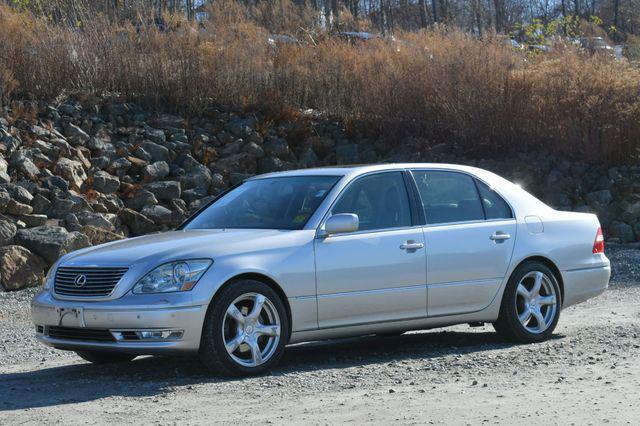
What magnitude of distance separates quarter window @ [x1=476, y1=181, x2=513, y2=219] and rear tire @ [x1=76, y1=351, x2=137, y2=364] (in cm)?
322

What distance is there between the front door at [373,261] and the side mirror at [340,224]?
0.11m

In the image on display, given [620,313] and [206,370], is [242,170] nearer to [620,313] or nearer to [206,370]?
[620,313]

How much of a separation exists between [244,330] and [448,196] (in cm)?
239

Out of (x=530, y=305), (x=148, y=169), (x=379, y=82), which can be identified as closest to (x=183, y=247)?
(x=530, y=305)

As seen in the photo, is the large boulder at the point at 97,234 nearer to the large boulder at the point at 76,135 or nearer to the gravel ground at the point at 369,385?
the large boulder at the point at 76,135

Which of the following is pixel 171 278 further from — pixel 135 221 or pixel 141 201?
pixel 141 201

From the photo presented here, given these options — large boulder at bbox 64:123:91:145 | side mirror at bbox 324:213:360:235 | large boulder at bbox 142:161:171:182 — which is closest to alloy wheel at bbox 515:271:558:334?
side mirror at bbox 324:213:360:235

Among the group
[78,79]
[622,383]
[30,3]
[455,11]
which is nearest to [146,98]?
[78,79]

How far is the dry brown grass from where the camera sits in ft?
67.2

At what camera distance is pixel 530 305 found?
31.3 ft

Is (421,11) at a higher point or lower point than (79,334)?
higher

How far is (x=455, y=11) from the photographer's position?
45188mm

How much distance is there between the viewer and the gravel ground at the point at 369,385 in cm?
658

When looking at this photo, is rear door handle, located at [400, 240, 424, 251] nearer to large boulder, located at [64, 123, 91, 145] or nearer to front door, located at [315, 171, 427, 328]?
front door, located at [315, 171, 427, 328]
